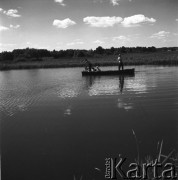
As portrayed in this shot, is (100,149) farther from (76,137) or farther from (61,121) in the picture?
(61,121)

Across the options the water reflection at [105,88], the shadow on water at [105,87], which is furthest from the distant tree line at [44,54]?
the water reflection at [105,88]

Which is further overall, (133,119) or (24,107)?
(24,107)

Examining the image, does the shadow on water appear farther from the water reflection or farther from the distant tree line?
the distant tree line

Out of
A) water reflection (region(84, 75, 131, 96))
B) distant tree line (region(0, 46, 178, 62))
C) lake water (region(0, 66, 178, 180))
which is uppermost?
distant tree line (region(0, 46, 178, 62))

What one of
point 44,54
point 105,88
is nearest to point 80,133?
point 105,88

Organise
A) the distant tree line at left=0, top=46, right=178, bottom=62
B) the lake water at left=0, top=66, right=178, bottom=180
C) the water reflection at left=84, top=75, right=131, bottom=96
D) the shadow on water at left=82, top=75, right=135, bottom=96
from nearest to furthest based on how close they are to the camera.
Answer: the lake water at left=0, top=66, right=178, bottom=180 < the water reflection at left=84, top=75, right=131, bottom=96 < the shadow on water at left=82, top=75, right=135, bottom=96 < the distant tree line at left=0, top=46, right=178, bottom=62

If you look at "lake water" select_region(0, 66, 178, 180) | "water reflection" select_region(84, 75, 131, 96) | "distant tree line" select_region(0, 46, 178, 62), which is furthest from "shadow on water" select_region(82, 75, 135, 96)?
"distant tree line" select_region(0, 46, 178, 62)

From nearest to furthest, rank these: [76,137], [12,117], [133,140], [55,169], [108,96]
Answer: [55,169] → [133,140] → [76,137] → [12,117] → [108,96]

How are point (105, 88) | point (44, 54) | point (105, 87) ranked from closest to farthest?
1. point (105, 88)
2. point (105, 87)
3. point (44, 54)

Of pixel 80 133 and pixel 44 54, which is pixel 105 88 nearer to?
pixel 80 133

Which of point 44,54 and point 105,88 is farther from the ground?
point 44,54

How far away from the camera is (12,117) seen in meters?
14.2

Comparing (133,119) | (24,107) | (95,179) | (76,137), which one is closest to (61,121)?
(76,137)

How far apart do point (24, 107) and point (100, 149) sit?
876 centimetres
